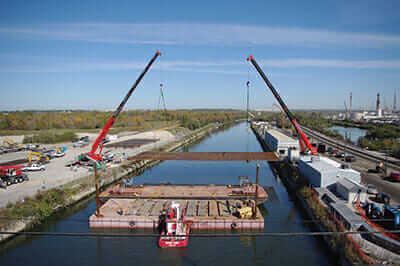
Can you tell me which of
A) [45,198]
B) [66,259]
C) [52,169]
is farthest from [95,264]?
[52,169]

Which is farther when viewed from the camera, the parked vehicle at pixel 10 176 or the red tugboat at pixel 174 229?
the parked vehicle at pixel 10 176

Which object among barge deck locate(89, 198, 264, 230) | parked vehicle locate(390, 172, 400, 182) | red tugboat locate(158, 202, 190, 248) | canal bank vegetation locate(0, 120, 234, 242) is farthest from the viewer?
parked vehicle locate(390, 172, 400, 182)

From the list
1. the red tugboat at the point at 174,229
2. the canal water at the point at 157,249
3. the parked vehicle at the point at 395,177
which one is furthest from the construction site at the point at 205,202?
the parked vehicle at the point at 395,177

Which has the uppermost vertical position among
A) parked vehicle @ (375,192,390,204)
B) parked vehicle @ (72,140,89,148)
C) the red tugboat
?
parked vehicle @ (72,140,89,148)

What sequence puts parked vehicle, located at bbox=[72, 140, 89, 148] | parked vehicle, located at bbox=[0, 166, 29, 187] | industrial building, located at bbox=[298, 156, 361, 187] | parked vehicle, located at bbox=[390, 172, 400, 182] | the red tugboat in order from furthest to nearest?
parked vehicle, located at bbox=[72, 140, 89, 148] → parked vehicle, located at bbox=[390, 172, 400, 182] → parked vehicle, located at bbox=[0, 166, 29, 187] → industrial building, located at bbox=[298, 156, 361, 187] → the red tugboat

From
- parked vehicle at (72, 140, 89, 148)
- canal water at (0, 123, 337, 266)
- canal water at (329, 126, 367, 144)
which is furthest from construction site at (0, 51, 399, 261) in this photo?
canal water at (329, 126, 367, 144)

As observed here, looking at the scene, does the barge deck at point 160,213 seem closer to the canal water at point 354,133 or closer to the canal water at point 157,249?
the canal water at point 157,249

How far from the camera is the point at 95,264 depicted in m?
9.93

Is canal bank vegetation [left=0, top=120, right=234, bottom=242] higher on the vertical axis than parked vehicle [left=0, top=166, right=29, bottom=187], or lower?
lower

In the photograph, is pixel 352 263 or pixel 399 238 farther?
pixel 399 238

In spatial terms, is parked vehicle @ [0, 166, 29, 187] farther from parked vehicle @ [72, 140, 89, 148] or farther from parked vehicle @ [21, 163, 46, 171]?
parked vehicle @ [72, 140, 89, 148]

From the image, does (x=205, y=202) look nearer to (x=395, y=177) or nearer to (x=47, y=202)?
(x=47, y=202)

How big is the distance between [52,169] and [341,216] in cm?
1998

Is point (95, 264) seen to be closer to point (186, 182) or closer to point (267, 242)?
point (267, 242)
